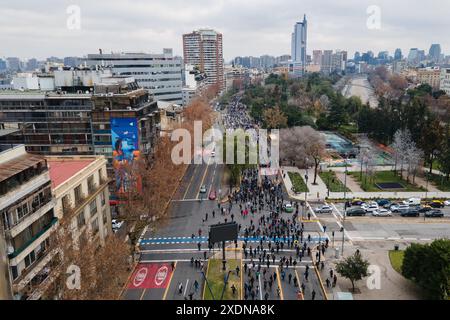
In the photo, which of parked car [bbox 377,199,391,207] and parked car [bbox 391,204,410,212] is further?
parked car [bbox 377,199,391,207]

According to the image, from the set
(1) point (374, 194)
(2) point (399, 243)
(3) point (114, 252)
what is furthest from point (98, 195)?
(1) point (374, 194)

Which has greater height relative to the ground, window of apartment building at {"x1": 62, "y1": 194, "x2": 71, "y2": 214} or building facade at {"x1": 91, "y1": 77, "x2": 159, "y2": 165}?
building facade at {"x1": 91, "y1": 77, "x2": 159, "y2": 165}

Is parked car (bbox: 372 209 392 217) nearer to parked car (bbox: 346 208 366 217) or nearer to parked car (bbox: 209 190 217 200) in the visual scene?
parked car (bbox: 346 208 366 217)

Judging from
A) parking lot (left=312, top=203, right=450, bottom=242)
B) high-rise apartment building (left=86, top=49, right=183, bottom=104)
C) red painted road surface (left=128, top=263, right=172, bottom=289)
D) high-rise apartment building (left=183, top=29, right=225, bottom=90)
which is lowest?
parking lot (left=312, top=203, right=450, bottom=242)

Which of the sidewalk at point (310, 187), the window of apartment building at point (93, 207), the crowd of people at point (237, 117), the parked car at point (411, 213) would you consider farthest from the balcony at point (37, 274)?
the crowd of people at point (237, 117)

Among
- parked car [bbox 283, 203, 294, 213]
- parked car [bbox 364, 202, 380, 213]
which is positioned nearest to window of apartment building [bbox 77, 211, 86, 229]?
parked car [bbox 283, 203, 294, 213]
